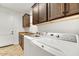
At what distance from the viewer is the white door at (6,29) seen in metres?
5.25

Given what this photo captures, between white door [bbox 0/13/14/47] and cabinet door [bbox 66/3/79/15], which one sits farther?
white door [bbox 0/13/14/47]

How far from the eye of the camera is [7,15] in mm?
5527

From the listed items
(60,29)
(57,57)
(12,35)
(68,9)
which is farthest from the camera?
(12,35)

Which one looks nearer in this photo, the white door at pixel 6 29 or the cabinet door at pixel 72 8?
the cabinet door at pixel 72 8

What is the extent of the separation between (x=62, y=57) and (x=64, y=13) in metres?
0.83

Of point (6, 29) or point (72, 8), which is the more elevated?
point (72, 8)

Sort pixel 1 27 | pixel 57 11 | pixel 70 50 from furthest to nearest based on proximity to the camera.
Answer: pixel 1 27 → pixel 57 11 → pixel 70 50

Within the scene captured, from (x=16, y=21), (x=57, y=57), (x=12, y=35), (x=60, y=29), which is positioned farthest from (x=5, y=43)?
(x=57, y=57)

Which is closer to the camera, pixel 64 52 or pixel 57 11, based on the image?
pixel 64 52

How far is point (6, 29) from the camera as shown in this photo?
544 cm

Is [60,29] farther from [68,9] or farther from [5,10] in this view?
[5,10]

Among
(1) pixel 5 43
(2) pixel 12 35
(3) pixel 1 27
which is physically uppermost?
(3) pixel 1 27

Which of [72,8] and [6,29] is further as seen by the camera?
[6,29]

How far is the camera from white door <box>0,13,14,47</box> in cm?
525
